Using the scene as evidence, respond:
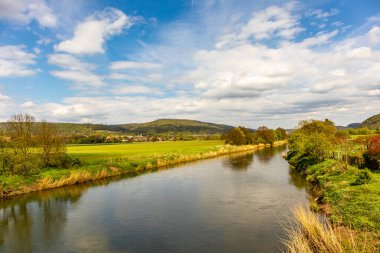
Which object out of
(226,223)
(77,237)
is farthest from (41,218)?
(226,223)

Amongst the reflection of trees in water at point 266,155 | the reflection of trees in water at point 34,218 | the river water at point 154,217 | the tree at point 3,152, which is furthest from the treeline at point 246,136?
the tree at point 3,152

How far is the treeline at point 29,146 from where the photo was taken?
30.0 meters

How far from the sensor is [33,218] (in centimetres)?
2078

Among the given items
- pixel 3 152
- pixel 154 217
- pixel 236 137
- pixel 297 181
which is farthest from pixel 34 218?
pixel 236 137

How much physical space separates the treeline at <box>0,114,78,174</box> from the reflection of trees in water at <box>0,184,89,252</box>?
14.0 feet

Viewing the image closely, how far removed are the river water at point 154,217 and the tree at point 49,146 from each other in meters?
6.38

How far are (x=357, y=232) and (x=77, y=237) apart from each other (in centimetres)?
1453

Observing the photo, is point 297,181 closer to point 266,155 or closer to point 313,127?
point 313,127

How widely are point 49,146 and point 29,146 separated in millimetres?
2455

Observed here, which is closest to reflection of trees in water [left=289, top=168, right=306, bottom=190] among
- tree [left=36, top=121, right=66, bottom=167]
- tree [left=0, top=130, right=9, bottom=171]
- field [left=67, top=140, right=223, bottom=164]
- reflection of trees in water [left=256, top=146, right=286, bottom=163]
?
reflection of trees in water [left=256, top=146, right=286, bottom=163]

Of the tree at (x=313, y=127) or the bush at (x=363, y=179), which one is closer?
the bush at (x=363, y=179)

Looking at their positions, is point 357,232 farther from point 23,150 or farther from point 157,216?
point 23,150

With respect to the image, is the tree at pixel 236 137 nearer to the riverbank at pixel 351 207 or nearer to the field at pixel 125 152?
the field at pixel 125 152

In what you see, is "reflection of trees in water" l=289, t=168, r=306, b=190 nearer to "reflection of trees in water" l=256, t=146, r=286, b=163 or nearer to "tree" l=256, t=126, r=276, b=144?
"reflection of trees in water" l=256, t=146, r=286, b=163
